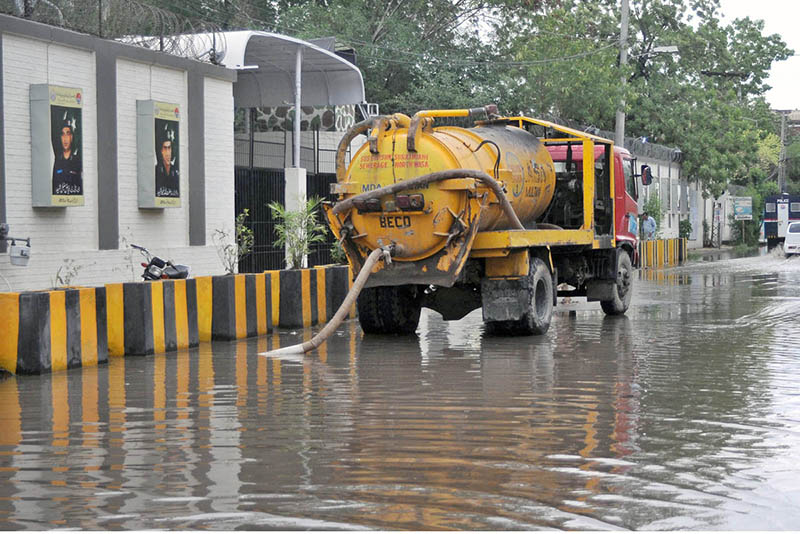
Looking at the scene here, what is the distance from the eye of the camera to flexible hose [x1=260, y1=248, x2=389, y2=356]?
14.4 meters

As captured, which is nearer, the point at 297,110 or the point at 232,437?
the point at 232,437

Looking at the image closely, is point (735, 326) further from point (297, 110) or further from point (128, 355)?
point (297, 110)

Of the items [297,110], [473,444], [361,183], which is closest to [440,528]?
[473,444]

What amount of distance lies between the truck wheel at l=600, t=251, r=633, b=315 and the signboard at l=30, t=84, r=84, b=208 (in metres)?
8.69

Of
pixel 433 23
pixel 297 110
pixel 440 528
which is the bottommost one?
pixel 440 528

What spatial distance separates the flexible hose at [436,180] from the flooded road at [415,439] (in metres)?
1.94

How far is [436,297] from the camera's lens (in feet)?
56.9

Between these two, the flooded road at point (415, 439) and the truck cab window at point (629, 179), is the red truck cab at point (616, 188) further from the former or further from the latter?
the flooded road at point (415, 439)

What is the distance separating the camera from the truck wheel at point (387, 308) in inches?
663

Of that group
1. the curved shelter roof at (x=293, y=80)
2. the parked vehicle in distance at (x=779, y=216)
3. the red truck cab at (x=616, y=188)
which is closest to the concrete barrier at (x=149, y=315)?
the red truck cab at (x=616, y=188)

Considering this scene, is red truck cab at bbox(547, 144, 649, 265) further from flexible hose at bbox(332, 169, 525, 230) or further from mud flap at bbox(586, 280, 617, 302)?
flexible hose at bbox(332, 169, 525, 230)

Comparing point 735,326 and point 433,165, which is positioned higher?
point 433,165

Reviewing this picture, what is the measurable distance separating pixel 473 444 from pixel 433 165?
7599 mm

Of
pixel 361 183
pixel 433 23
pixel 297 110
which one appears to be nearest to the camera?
pixel 361 183
